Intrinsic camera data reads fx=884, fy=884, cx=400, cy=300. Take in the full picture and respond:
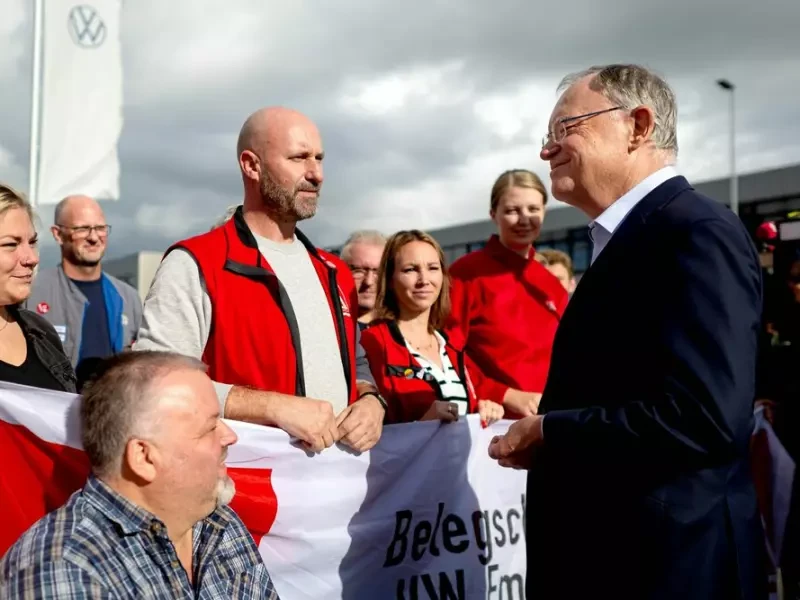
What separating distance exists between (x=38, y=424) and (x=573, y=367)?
1729mm

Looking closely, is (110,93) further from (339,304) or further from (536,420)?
(536,420)

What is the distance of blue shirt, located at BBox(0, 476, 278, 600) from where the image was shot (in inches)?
79.1

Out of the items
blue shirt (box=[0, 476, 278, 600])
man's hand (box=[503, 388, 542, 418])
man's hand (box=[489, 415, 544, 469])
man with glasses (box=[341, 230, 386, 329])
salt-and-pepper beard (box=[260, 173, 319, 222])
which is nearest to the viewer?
blue shirt (box=[0, 476, 278, 600])

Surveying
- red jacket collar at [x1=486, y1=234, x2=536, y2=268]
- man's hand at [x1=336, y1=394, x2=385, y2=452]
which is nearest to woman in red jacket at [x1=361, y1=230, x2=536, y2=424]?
red jacket collar at [x1=486, y1=234, x2=536, y2=268]

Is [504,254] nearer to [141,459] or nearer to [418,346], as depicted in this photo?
[418,346]

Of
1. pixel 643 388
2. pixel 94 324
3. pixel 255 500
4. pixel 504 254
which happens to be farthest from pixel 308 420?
pixel 94 324

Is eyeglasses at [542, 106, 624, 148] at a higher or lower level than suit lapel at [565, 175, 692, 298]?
higher

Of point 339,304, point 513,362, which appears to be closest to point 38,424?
point 339,304

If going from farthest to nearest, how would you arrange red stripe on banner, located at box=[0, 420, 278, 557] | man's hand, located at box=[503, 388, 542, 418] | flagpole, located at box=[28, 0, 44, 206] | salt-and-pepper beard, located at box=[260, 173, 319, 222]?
flagpole, located at box=[28, 0, 44, 206]
man's hand, located at box=[503, 388, 542, 418]
salt-and-pepper beard, located at box=[260, 173, 319, 222]
red stripe on banner, located at box=[0, 420, 278, 557]

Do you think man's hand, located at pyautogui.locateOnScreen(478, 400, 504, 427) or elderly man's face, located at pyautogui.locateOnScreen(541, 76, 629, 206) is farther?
man's hand, located at pyautogui.locateOnScreen(478, 400, 504, 427)

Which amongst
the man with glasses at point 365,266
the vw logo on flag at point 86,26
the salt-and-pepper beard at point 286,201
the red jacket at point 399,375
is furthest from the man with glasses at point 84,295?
the vw logo on flag at point 86,26

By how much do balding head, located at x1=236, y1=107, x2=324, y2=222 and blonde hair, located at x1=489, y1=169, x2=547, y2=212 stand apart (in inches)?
72.3

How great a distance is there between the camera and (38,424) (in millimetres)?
2867

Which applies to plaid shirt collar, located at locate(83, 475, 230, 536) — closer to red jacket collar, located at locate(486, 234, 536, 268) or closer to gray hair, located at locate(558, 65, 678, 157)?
gray hair, located at locate(558, 65, 678, 157)
